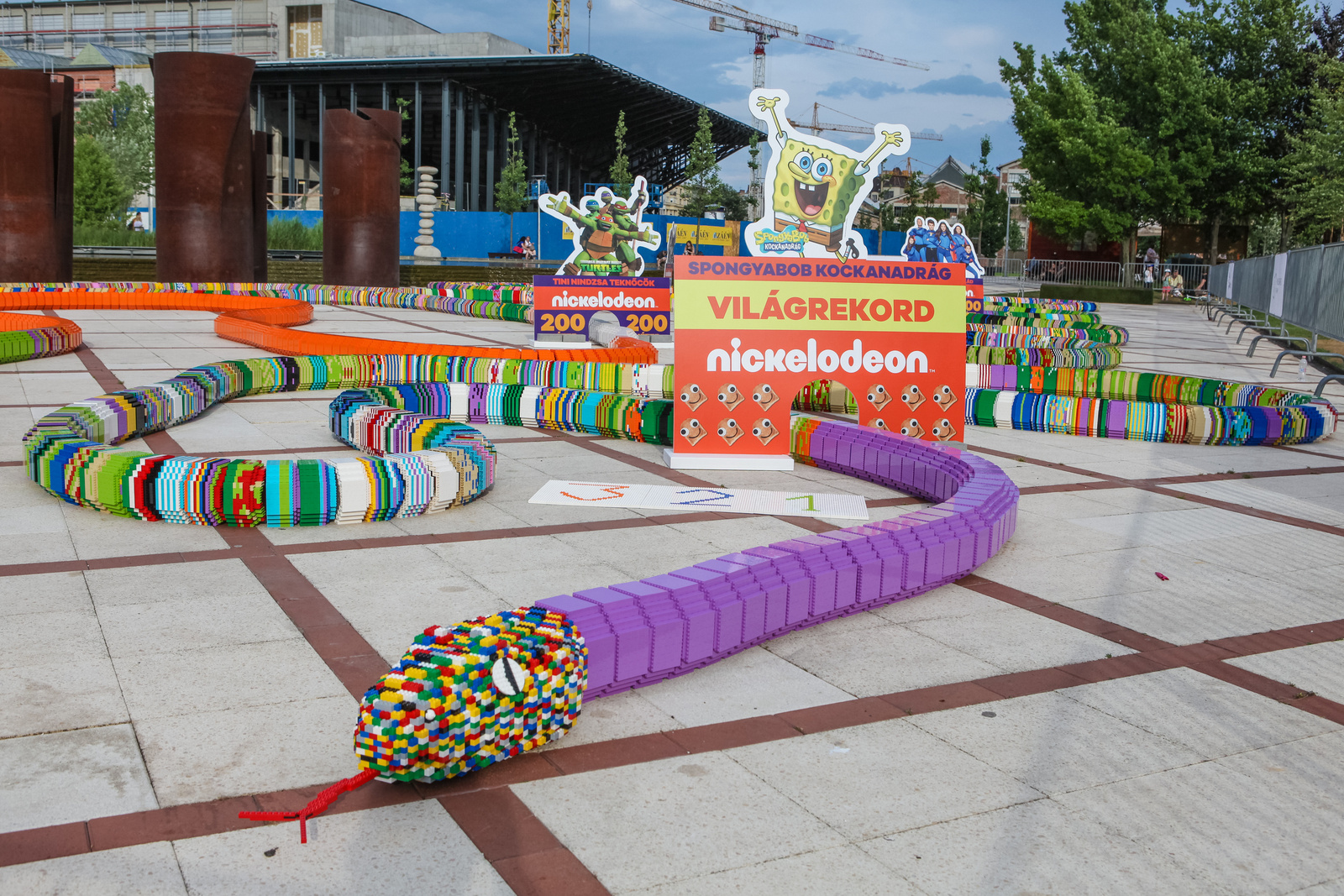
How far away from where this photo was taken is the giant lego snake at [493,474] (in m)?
4.42

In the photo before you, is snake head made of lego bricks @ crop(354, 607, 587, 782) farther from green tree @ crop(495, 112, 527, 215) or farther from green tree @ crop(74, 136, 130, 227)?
green tree @ crop(495, 112, 527, 215)

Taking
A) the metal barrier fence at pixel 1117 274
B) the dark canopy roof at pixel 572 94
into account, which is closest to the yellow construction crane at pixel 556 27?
the dark canopy roof at pixel 572 94

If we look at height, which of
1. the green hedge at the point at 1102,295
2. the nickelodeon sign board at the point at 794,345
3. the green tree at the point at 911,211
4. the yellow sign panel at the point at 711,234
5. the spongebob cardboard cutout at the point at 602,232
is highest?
the green tree at the point at 911,211

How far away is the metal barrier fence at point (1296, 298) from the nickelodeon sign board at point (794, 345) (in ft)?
23.9

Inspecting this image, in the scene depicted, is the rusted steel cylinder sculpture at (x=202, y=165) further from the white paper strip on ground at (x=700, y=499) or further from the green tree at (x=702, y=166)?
the green tree at (x=702, y=166)

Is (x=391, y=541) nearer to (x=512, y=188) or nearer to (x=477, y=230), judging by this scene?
(x=477, y=230)

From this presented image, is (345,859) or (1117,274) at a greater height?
(1117,274)

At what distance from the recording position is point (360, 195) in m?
33.8

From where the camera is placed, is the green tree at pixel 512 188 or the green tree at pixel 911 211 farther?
the green tree at pixel 911 211

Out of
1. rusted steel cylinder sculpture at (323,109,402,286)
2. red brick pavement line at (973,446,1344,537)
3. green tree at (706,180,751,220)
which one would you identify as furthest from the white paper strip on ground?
green tree at (706,180,751,220)

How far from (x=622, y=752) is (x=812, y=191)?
20.6 meters

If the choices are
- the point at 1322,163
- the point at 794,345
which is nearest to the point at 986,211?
the point at 1322,163

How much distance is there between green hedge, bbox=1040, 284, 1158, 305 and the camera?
4869 centimetres

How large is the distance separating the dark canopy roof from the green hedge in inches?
1358
